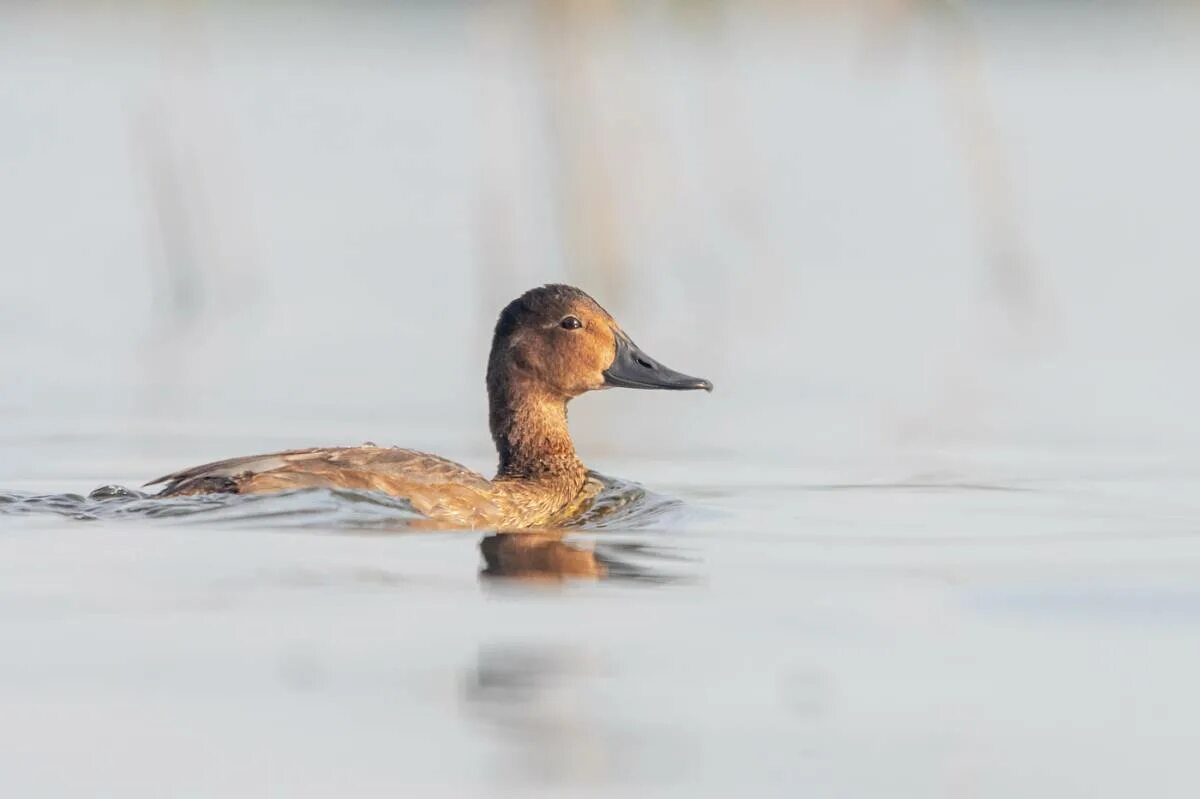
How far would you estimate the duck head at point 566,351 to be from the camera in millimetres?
10414

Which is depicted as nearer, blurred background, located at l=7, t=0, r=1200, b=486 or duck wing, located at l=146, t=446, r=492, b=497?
duck wing, located at l=146, t=446, r=492, b=497

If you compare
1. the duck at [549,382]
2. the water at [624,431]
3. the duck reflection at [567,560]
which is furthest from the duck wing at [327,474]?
the duck reflection at [567,560]

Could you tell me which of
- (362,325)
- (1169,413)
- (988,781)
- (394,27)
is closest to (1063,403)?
(1169,413)

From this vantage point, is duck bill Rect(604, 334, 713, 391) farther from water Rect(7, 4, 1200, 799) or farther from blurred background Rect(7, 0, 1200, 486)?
blurred background Rect(7, 0, 1200, 486)

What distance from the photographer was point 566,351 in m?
10.4

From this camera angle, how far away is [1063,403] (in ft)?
40.5

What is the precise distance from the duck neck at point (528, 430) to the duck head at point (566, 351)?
4 centimetres

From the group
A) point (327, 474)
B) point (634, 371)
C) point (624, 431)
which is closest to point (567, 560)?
point (327, 474)

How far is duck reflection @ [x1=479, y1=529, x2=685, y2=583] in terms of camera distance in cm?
782

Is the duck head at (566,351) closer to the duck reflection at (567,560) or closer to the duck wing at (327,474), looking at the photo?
the duck wing at (327,474)

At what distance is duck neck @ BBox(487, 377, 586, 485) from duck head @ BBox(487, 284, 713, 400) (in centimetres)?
4

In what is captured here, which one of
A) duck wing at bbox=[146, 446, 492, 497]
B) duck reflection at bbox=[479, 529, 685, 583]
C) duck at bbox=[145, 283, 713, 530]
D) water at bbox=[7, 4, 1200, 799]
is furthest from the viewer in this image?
duck at bbox=[145, 283, 713, 530]

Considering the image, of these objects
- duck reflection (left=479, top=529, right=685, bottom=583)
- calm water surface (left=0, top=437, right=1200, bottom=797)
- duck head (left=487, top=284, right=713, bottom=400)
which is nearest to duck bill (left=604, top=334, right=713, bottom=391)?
duck head (left=487, top=284, right=713, bottom=400)

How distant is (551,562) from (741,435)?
3546 millimetres
